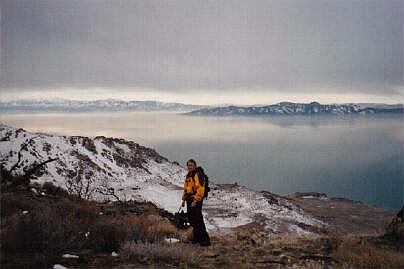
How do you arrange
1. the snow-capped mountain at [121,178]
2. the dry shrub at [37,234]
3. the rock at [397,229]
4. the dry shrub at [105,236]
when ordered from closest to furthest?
the dry shrub at [37,234] → the dry shrub at [105,236] → the rock at [397,229] → the snow-capped mountain at [121,178]

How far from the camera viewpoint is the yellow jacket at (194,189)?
28.5 feet

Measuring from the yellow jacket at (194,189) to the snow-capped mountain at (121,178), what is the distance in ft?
77.9

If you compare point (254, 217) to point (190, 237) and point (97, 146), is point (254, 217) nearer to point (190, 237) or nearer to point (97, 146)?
point (97, 146)

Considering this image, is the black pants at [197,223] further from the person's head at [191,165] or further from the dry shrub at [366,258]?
the dry shrub at [366,258]

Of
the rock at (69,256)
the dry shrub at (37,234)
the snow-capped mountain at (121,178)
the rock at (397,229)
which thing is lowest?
the snow-capped mountain at (121,178)

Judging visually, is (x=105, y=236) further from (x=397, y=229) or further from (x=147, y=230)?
(x=397, y=229)

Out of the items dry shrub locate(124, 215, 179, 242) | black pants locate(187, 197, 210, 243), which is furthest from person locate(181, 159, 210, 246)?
dry shrub locate(124, 215, 179, 242)

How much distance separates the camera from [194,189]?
8.85 m

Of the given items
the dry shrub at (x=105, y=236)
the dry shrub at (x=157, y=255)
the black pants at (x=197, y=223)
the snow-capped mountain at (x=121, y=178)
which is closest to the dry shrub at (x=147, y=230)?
the dry shrub at (x=105, y=236)

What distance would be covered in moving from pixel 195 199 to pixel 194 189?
252mm

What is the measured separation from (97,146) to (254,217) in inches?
1070

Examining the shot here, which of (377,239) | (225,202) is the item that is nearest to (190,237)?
(377,239)

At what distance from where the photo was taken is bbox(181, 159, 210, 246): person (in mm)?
8702

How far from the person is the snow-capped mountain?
77.6 ft
